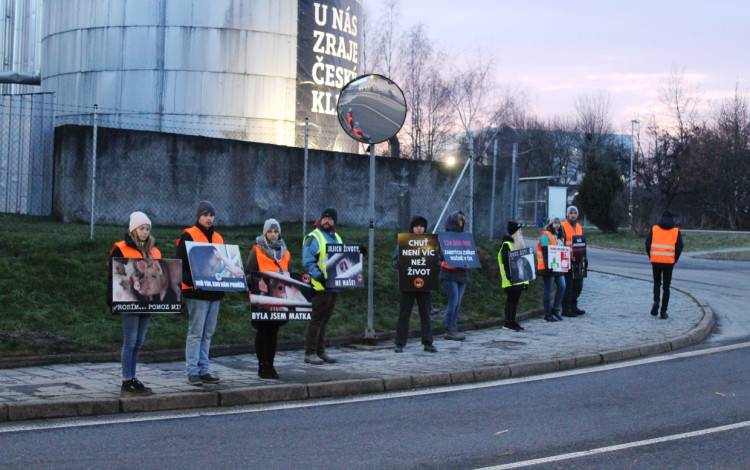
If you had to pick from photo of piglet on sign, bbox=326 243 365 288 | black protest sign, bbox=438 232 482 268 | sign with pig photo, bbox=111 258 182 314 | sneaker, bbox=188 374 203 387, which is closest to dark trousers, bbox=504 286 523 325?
black protest sign, bbox=438 232 482 268

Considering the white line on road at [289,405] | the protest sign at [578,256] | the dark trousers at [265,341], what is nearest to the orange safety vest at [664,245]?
the protest sign at [578,256]

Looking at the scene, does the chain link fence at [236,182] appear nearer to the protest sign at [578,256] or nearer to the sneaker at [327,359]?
the protest sign at [578,256]

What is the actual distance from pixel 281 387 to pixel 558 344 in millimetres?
5048

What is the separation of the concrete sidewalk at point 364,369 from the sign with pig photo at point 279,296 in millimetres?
676

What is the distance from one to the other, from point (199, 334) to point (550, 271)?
25.3 ft

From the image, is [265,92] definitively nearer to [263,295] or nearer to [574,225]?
[574,225]

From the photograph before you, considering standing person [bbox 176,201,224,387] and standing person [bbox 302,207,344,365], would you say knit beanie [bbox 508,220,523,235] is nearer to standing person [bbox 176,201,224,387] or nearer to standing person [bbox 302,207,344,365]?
standing person [bbox 302,207,344,365]

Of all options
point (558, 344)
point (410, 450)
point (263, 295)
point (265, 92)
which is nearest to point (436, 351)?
point (558, 344)

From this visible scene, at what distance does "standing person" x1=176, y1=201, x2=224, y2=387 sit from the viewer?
9117 millimetres

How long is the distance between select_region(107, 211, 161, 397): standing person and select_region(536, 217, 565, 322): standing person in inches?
319

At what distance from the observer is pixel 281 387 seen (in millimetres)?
9133

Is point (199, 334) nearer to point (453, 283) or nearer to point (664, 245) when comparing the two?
point (453, 283)

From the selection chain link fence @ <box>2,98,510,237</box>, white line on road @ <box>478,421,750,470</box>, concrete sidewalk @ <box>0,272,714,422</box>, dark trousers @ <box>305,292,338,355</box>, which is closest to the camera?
white line on road @ <box>478,421,750,470</box>

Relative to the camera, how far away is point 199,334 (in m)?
9.27
